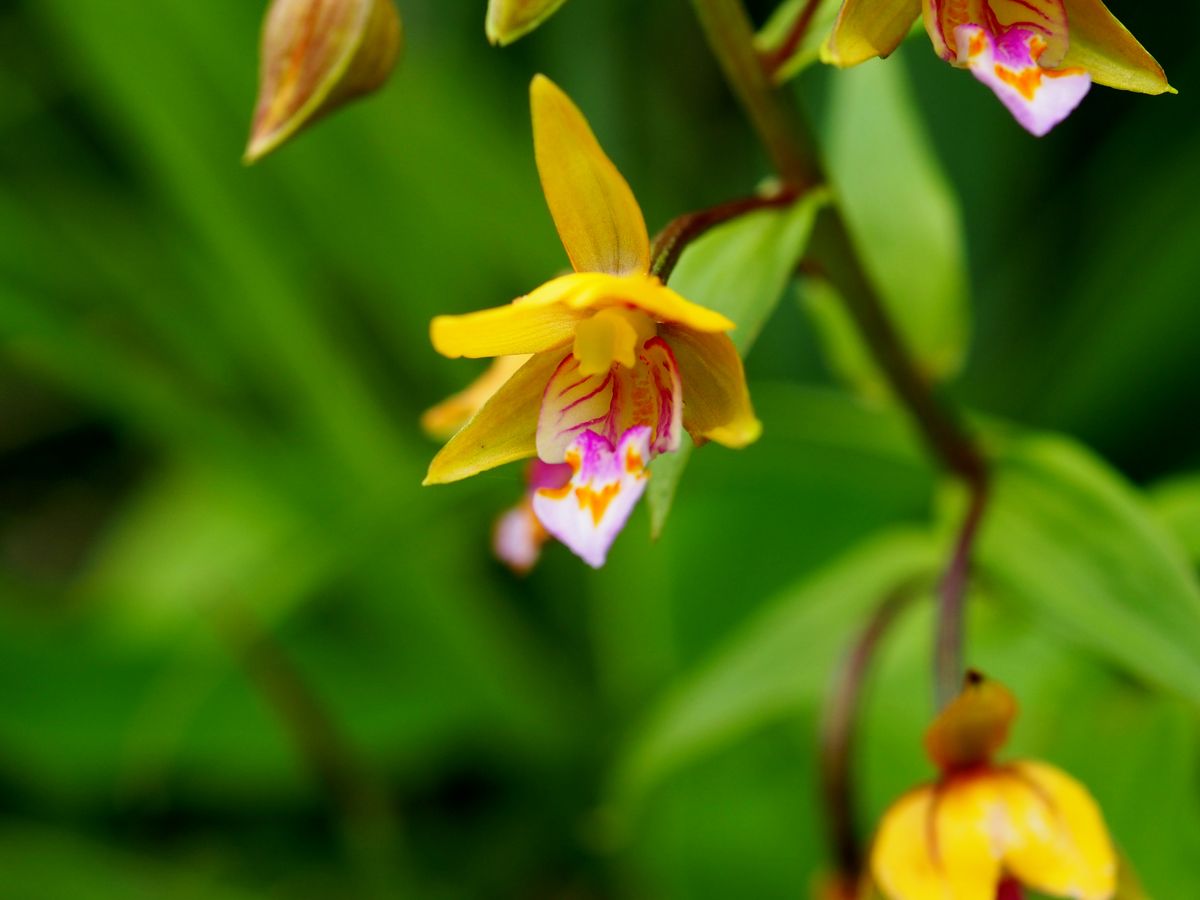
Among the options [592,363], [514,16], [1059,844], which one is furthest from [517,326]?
[1059,844]

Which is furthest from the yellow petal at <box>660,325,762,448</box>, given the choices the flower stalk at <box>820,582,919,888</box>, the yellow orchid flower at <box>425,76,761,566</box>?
the flower stalk at <box>820,582,919,888</box>

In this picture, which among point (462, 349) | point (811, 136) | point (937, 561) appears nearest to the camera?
point (462, 349)

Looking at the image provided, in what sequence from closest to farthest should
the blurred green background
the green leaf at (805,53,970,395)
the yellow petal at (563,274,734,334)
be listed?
the yellow petal at (563,274,734,334) < the green leaf at (805,53,970,395) < the blurred green background

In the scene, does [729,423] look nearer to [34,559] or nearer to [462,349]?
[462,349]

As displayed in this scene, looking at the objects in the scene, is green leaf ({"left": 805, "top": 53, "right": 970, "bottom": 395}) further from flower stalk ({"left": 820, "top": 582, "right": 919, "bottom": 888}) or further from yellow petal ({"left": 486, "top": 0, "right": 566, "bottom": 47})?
yellow petal ({"left": 486, "top": 0, "right": 566, "bottom": 47})

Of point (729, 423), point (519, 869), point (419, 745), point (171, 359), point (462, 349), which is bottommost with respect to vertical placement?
point (519, 869)

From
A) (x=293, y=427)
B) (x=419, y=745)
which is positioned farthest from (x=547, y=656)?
(x=293, y=427)

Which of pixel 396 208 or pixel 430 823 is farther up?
pixel 396 208

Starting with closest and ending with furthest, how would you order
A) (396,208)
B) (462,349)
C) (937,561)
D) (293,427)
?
(462,349) → (937,561) → (396,208) → (293,427)
